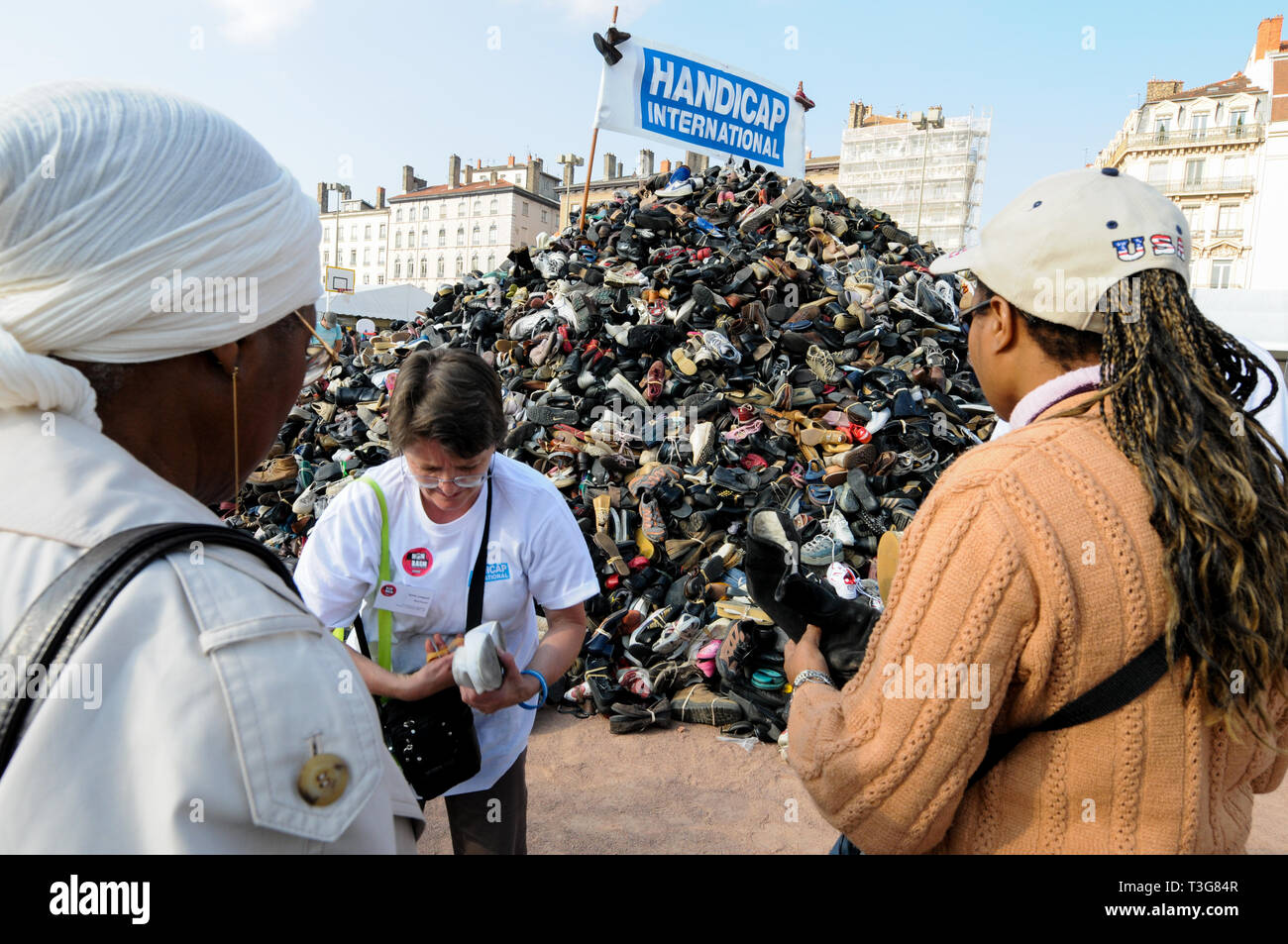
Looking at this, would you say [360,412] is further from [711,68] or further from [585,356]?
[711,68]

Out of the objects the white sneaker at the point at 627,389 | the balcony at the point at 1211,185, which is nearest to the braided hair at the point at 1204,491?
the white sneaker at the point at 627,389

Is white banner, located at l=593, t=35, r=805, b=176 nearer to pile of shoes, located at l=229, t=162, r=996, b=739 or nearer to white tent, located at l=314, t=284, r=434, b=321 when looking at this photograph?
pile of shoes, located at l=229, t=162, r=996, b=739

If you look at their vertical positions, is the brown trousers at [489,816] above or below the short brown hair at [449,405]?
below

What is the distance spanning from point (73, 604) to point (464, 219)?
222ft

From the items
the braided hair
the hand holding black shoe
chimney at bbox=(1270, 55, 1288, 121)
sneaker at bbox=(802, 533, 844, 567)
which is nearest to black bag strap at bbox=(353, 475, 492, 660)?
the hand holding black shoe

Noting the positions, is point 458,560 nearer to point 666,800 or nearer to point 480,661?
point 480,661

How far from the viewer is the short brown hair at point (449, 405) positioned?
6.89 ft

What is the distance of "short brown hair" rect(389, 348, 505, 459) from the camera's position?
210cm

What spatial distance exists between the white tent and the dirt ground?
58.2ft

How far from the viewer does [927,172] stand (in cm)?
5456

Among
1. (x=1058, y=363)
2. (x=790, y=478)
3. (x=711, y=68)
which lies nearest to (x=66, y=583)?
(x=1058, y=363)

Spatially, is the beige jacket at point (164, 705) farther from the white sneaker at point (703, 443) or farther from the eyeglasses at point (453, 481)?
the white sneaker at point (703, 443)

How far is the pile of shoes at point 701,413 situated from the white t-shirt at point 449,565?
2124 mm
